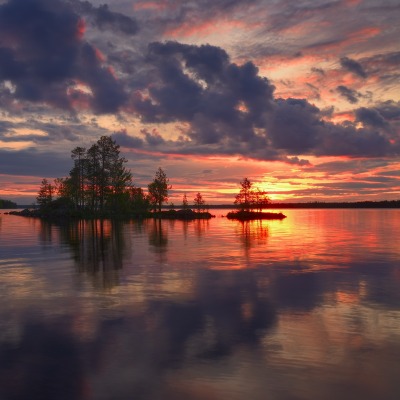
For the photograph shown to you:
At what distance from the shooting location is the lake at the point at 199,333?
7.22m

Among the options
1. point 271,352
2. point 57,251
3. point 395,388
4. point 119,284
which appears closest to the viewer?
point 395,388

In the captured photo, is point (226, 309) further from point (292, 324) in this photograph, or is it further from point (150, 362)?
point (150, 362)

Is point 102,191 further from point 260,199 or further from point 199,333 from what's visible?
point 199,333

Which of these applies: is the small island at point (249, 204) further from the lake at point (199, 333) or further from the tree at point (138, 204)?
the lake at point (199, 333)

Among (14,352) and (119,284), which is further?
(119,284)

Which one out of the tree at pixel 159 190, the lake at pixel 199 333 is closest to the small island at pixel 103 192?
the tree at pixel 159 190

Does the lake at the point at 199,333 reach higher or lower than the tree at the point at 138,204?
lower

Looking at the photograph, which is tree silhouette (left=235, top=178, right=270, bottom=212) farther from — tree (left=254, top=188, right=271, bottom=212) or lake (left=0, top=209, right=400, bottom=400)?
lake (left=0, top=209, right=400, bottom=400)

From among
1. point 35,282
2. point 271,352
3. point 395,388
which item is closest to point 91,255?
point 35,282

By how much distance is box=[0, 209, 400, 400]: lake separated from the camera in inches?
284

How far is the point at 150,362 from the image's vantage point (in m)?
8.21

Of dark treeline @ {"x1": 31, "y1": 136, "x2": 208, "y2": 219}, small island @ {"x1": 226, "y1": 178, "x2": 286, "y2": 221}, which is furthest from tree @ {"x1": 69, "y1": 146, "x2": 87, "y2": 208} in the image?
small island @ {"x1": 226, "y1": 178, "x2": 286, "y2": 221}

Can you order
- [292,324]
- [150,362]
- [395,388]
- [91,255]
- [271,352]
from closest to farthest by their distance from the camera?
[395,388] < [150,362] < [271,352] < [292,324] < [91,255]

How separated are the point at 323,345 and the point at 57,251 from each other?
22.8 metres
